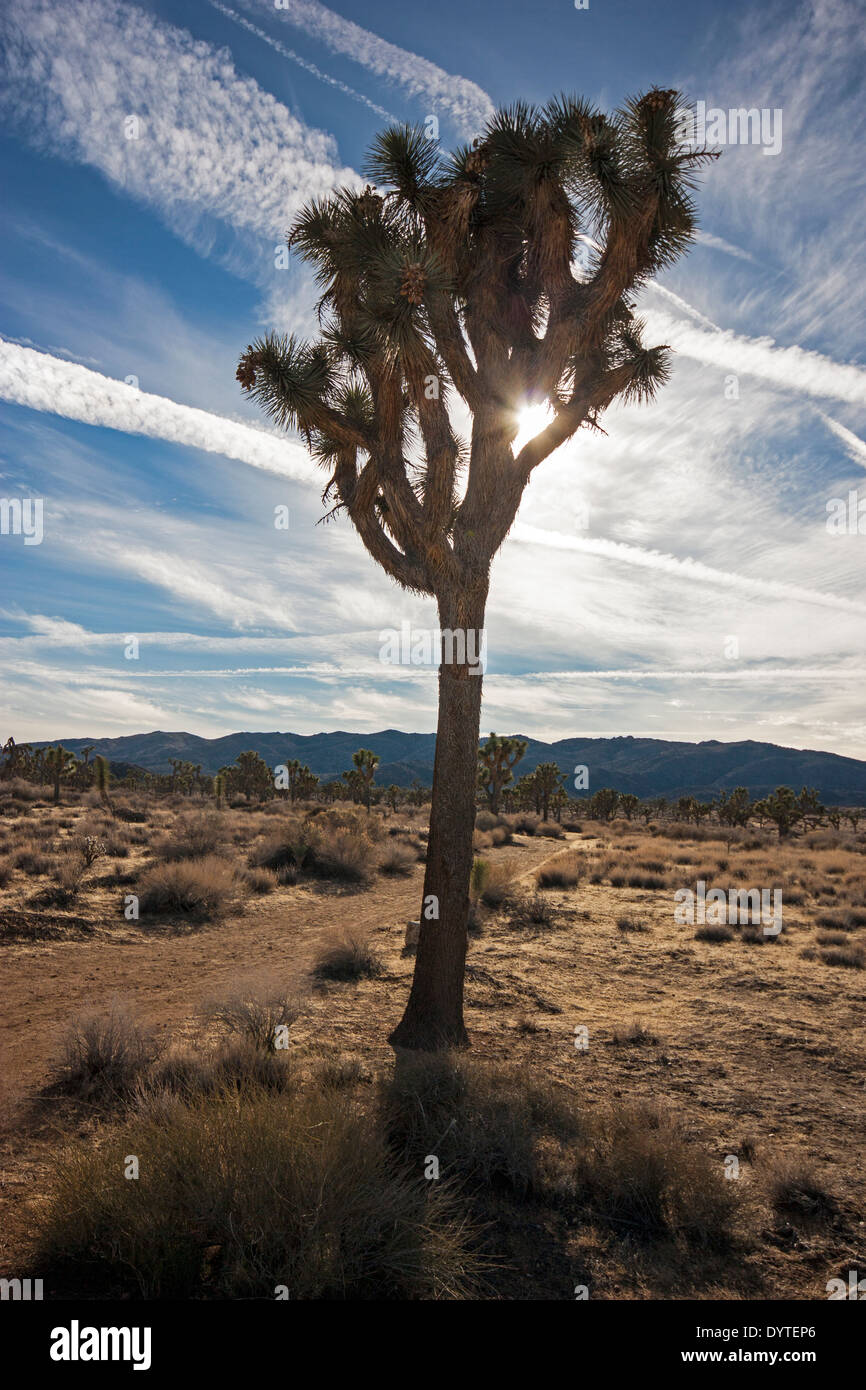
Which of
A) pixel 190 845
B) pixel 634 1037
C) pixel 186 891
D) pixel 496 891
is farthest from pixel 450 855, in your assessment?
pixel 190 845

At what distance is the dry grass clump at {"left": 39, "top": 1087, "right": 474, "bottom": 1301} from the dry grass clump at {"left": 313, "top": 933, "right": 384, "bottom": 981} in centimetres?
562

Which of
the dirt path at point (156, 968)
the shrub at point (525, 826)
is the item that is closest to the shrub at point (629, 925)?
the dirt path at point (156, 968)

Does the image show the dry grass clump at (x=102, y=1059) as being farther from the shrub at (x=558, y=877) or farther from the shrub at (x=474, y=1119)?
the shrub at (x=558, y=877)

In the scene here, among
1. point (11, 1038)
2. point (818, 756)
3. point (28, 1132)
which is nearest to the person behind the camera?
point (28, 1132)

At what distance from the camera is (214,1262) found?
Result: 10.2 feet

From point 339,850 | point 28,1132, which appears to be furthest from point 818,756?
point 28,1132

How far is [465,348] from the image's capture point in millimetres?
6734

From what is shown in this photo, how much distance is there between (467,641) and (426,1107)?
400 centimetres

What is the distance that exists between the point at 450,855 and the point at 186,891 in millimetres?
7845

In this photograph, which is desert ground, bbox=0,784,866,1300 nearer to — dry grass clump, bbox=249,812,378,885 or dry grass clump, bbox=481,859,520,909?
dry grass clump, bbox=481,859,520,909

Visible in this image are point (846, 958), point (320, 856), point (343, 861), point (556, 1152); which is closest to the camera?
point (556, 1152)

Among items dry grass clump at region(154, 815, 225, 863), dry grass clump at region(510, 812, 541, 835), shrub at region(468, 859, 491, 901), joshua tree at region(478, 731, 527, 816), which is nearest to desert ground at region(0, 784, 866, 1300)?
shrub at region(468, 859, 491, 901)

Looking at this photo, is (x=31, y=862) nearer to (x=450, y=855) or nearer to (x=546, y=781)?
(x=450, y=855)
